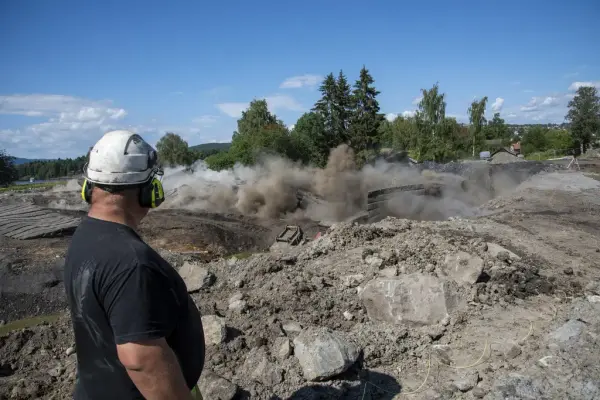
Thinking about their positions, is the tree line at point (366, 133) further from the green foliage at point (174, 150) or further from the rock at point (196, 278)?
the rock at point (196, 278)

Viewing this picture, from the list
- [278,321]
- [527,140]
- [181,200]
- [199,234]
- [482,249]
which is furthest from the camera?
[527,140]

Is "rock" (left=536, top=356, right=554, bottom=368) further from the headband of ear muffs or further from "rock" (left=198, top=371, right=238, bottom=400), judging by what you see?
the headband of ear muffs

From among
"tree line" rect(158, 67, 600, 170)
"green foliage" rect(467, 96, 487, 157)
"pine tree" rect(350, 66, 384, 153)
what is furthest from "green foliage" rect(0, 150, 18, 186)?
"green foliage" rect(467, 96, 487, 157)

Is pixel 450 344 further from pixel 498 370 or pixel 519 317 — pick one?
pixel 519 317

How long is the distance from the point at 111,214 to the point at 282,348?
2.74m

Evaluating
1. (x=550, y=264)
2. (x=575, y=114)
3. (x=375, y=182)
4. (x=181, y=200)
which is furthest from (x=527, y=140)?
(x=550, y=264)

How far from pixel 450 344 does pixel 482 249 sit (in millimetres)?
2692

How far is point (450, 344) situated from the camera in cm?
438

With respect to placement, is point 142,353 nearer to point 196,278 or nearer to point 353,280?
point 353,280

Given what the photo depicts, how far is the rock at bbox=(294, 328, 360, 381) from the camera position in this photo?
12.5 feet

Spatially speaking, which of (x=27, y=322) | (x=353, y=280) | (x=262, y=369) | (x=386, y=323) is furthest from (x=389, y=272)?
(x=27, y=322)

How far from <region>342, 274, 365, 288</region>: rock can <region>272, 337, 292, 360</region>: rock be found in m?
1.52

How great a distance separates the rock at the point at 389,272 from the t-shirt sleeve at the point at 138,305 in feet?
14.4

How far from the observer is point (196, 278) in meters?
6.66
